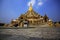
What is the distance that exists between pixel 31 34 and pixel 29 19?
0.32 m

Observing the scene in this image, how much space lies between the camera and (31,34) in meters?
3.01

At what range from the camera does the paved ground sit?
9.68ft

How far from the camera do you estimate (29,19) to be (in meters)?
3.14

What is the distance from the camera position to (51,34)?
2.96m

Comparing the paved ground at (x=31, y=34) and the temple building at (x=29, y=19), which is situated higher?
the temple building at (x=29, y=19)

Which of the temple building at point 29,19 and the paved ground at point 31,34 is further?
the temple building at point 29,19

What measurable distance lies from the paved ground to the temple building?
13 centimetres

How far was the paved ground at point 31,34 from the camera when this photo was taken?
2.95 metres

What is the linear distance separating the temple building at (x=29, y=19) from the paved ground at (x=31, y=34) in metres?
0.13

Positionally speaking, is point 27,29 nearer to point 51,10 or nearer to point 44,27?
point 44,27

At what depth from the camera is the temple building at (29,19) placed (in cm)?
310

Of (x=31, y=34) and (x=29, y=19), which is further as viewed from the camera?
(x=29, y=19)

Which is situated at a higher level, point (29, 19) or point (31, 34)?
point (29, 19)

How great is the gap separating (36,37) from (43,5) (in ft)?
2.13
